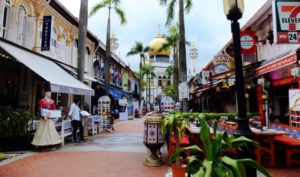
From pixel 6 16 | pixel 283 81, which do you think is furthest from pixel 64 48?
pixel 283 81

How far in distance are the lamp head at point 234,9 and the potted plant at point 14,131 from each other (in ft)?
25.4

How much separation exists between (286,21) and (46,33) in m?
10.3

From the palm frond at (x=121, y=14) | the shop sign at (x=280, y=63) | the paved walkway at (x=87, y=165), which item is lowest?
the paved walkway at (x=87, y=165)

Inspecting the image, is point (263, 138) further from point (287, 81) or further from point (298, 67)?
point (287, 81)

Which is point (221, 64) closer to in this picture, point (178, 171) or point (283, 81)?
point (283, 81)

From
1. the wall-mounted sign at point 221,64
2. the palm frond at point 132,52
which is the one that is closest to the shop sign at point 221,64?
the wall-mounted sign at point 221,64

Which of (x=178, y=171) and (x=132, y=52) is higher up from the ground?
(x=132, y=52)

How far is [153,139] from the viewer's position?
264 inches

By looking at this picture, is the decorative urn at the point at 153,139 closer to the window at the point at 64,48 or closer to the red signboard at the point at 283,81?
the red signboard at the point at 283,81

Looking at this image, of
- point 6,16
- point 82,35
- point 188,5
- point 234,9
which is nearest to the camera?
point 234,9

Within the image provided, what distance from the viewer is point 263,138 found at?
7.19 m

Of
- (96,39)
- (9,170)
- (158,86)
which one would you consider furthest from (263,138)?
(158,86)

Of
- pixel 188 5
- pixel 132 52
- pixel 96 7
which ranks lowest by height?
pixel 188 5

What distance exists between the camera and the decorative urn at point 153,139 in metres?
6.63
